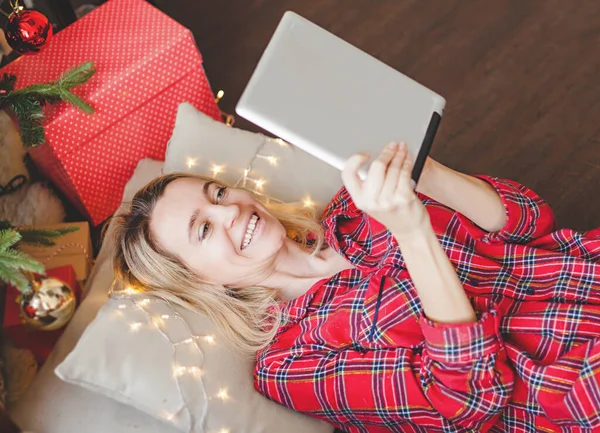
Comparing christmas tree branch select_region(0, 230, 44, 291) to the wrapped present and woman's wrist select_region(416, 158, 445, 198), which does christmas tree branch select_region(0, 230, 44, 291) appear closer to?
the wrapped present

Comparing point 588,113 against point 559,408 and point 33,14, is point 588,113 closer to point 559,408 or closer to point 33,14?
point 559,408

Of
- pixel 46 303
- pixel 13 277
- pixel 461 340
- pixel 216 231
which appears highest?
pixel 461 340

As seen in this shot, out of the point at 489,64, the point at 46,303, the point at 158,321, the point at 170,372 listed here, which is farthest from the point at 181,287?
the point at 489,64

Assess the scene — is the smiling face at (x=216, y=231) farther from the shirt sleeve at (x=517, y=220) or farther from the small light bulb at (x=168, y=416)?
the shirt sleeve at (x=517, y=220)

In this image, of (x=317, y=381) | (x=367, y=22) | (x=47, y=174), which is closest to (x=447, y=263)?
(x=317, y=381)

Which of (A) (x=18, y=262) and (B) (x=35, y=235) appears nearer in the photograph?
(A) (x=18, y=262)

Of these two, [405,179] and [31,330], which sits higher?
[405,179]

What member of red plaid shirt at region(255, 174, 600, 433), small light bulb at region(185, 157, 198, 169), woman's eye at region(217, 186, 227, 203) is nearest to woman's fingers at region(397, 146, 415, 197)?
red plaid shirt at region(255, 174, 600, 433)

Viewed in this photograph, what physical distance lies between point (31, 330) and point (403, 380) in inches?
35.5

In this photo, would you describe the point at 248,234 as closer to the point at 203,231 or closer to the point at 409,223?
the point at 203,231

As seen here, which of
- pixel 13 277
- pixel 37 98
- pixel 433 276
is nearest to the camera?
pixel 433 276

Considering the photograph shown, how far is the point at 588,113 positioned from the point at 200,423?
1.56 m

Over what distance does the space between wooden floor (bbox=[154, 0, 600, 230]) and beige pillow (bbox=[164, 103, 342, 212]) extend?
58cm

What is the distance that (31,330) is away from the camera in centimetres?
144
